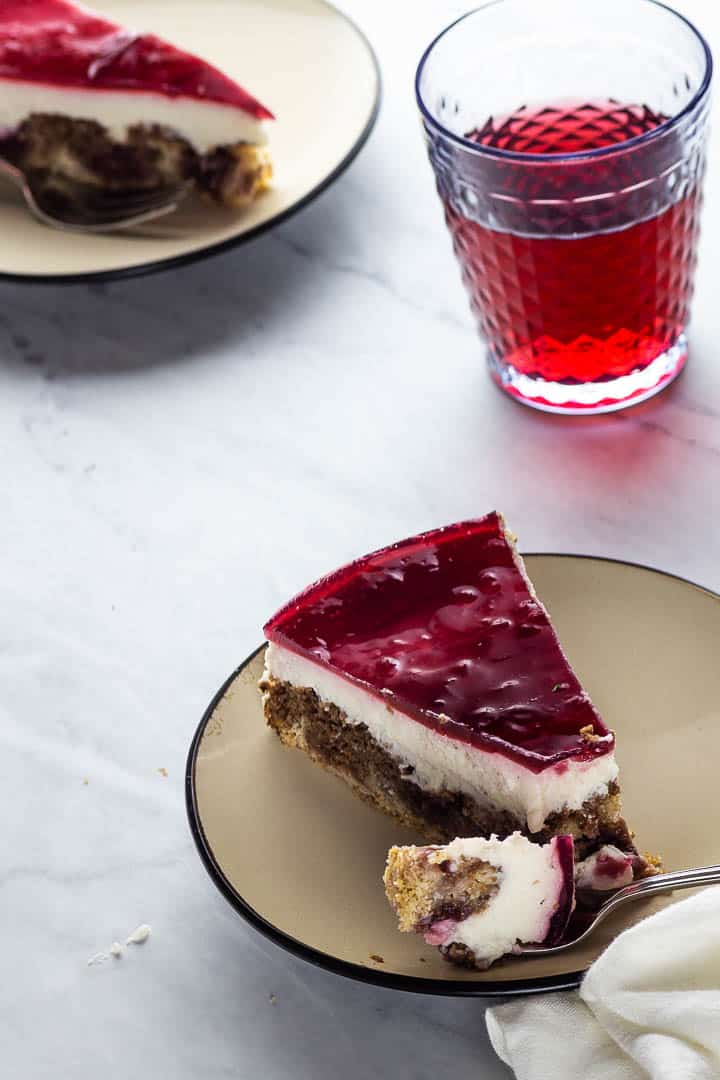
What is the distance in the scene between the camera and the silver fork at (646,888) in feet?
2.91

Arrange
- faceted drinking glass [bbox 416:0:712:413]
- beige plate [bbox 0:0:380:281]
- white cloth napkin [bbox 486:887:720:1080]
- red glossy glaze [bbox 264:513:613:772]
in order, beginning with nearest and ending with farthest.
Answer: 1. white cloth napkin [bbox 486:887:720:1080]
2. red glossy glaze [bbox 264:513:613:772]
3. faceted drinking glass [bbox 416:0:712:413]
4. beige plate [bbox 0:0:380:281]

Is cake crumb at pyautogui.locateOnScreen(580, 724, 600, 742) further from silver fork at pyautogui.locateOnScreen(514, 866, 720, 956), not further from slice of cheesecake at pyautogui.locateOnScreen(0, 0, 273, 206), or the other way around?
slice of cheesecake at pyautogui.locateOnScreen(0, 0, 273, 206)

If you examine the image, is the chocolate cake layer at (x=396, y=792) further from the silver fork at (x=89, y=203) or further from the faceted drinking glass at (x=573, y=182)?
the silver fork at (x=89, y=203)

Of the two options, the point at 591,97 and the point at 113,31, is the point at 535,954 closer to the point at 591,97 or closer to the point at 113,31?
the point at 591,97

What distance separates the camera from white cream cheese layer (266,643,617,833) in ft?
3.05

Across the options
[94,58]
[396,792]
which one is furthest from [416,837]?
[94,58]

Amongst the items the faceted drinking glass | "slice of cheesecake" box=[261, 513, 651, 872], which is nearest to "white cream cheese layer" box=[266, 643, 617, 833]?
"slice of cheesecake" box=[261, 513, 651, 872]

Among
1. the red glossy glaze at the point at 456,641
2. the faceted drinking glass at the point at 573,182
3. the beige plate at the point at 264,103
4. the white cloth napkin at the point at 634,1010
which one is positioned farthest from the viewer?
the beige plate at the point at 264,103

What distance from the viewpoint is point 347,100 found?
164 cm

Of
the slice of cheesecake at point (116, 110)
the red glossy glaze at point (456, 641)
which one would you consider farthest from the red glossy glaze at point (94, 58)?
the red glossy glaze at point (456, 641)

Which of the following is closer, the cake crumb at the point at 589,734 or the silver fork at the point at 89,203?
the cake crumb at the point at 589,734

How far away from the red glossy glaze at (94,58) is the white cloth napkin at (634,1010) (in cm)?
103

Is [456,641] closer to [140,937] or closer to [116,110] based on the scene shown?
[140,937]

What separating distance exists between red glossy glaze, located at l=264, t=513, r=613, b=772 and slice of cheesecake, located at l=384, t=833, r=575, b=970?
0.21 ft
